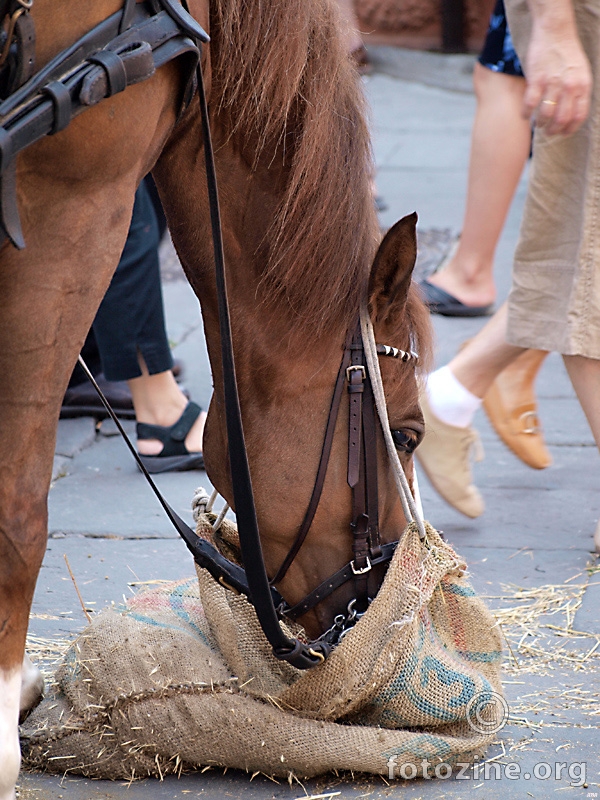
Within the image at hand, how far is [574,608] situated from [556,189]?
1.08 meters

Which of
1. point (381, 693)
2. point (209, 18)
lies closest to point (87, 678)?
point (381, 693)

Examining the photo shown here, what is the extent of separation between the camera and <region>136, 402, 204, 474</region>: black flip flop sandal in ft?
11.8

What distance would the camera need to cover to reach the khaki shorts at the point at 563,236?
2.56 m

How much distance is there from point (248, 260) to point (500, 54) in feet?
8.75

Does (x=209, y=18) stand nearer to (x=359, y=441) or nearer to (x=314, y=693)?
(x=359, y=441)

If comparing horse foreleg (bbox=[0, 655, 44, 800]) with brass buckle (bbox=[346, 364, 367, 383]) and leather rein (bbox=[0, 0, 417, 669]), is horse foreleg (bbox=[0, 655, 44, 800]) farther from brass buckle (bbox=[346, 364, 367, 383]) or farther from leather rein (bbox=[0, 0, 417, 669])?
brass buckle (bbox=[346, 364, 367, 383])

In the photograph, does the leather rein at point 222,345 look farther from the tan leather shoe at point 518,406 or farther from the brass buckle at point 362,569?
the tan leather shoe at point 518,406

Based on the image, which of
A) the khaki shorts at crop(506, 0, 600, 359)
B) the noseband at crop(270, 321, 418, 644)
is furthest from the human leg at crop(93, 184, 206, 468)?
the noseband at crop(270, 321, 418, 644)

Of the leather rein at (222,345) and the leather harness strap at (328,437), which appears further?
the leather harness strap at (328,437)

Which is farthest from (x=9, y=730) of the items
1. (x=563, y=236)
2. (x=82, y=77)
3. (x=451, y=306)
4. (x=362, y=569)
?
(x=451, y=306)

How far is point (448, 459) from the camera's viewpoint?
9.93ft

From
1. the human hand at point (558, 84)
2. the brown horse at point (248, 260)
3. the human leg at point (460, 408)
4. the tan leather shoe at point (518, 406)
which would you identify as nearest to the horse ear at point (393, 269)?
the brown horse at point (248, 260)

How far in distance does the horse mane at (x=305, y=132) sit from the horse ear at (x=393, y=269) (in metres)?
0.03

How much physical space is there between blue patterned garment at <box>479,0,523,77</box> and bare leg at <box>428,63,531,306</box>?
0.03 m
